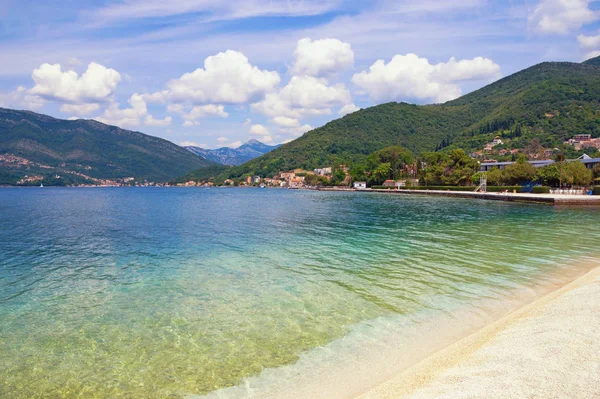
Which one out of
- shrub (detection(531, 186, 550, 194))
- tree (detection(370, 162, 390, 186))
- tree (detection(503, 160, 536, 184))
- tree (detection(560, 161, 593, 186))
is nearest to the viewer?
shrub (detection(531, 186, 550, 194))

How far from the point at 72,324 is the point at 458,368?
9572mm

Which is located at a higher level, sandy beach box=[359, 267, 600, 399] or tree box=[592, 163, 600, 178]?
tree box=[592, 163, 600, 178]

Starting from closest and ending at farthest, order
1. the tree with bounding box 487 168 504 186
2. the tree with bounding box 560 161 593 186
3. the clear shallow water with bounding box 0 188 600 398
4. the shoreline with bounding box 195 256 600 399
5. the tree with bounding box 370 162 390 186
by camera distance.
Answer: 1. the shoreline with bounding box 195 256 600 399
2. the clear shallow water with bounding box 0 188 600 398
3. the tree with bounding box 560 161 593 186
4. the tree with bounding box 487 168 504 186
5. the tree with bounding box 370 162 390 186

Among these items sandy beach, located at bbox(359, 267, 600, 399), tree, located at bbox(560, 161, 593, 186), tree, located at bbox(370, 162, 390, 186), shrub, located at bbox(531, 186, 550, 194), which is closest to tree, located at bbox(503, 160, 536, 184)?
tree, located at bbox(560, 161, 593, 186)

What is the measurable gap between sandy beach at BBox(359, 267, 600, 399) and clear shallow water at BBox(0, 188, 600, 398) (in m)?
1.91

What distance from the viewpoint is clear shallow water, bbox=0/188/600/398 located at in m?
7.48

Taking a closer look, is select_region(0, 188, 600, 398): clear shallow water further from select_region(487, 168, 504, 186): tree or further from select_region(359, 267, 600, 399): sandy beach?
select_region(487, 168, 504, 186): tree

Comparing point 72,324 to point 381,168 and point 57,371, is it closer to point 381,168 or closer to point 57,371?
point 57,371

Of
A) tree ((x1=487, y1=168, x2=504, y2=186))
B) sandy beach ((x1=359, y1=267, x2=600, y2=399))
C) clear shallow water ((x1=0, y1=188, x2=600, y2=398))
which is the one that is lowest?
clear shallow water ((x1=0, y1=188, x2=600, y2=398))

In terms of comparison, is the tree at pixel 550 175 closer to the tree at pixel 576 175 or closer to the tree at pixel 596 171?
the tree at pixel 576 175

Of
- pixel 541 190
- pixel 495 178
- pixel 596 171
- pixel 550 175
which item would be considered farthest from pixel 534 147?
pixel 541 190

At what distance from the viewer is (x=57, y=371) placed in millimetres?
7379

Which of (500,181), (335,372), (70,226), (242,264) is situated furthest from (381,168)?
(335,372)

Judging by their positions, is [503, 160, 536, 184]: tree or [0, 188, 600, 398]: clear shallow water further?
[503, 160, 536, 184]: tree
